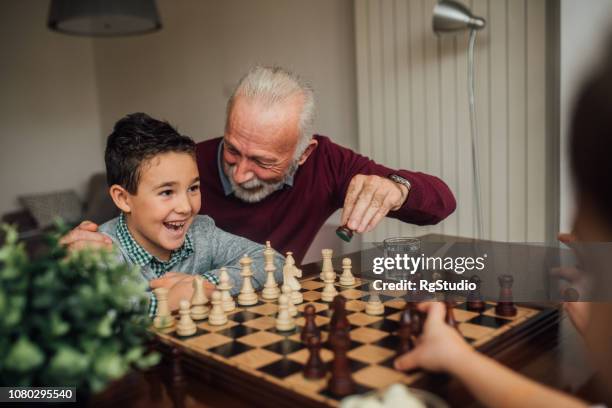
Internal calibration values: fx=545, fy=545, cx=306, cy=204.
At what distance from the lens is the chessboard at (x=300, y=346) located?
0.87 metres

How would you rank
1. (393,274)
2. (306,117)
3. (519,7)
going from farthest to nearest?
(519,7) → (306,117) → (393,274)

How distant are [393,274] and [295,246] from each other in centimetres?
70

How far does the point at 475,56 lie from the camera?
2645 mm

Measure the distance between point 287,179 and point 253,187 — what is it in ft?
0.56

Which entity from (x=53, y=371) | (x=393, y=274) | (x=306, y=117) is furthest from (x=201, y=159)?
(x=53, y=371)

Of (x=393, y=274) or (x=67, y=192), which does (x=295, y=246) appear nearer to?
(x=393, y=274)

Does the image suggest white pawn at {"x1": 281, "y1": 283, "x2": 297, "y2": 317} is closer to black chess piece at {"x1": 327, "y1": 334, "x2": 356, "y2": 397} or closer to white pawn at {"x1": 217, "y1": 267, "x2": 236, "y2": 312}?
white pawn at {"x1": 217, "y1": 267, "x2": 236, "y2": 312}

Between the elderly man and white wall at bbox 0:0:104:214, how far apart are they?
3.99 m

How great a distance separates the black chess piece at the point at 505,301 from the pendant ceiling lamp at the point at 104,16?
239cm

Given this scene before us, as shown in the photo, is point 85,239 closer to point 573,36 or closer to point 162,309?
point 162,309

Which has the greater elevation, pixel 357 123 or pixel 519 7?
pixel 519 7

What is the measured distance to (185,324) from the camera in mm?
1137

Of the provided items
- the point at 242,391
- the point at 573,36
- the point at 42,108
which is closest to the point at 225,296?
the point at 242,391

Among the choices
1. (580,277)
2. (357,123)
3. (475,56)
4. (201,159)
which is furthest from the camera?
(357,123)
